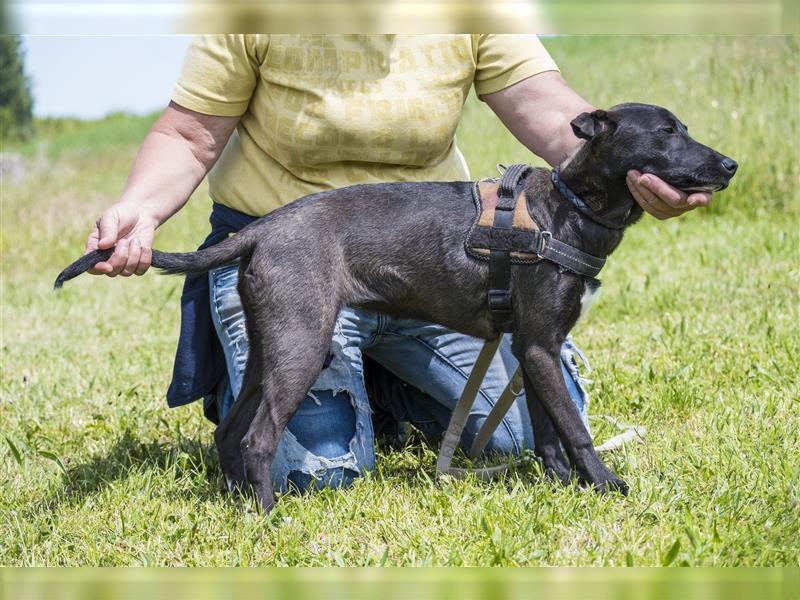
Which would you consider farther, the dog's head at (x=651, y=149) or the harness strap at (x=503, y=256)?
the harness strap at (x=503, y=256)

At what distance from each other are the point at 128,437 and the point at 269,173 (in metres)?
1.21

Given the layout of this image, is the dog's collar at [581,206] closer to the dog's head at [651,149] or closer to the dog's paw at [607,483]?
the dog's head at [651,149]

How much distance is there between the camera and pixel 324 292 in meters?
2.70

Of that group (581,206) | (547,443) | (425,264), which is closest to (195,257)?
(425,264)

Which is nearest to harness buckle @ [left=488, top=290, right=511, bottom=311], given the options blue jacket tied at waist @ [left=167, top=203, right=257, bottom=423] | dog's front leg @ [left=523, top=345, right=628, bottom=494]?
dog's front leg @ [left=523, top=345, right=628, bottom=494]

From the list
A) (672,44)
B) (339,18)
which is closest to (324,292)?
(339,18)

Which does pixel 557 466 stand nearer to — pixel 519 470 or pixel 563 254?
pixel 519 470

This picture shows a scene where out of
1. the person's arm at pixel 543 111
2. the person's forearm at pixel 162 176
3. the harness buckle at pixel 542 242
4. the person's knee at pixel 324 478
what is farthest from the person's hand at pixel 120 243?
the person's arm at pixel 543 111

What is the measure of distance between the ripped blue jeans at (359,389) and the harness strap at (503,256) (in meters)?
0.53

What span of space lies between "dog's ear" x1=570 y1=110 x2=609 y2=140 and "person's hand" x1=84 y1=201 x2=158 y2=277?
1.23 meters

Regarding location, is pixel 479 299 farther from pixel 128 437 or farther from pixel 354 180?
pixel 128 437

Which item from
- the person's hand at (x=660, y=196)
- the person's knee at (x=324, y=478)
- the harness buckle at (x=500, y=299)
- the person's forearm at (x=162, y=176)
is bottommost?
the person's knee at (x=324, y=478)

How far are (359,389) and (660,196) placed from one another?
1247 millimetres

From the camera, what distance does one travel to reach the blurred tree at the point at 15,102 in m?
7.85
